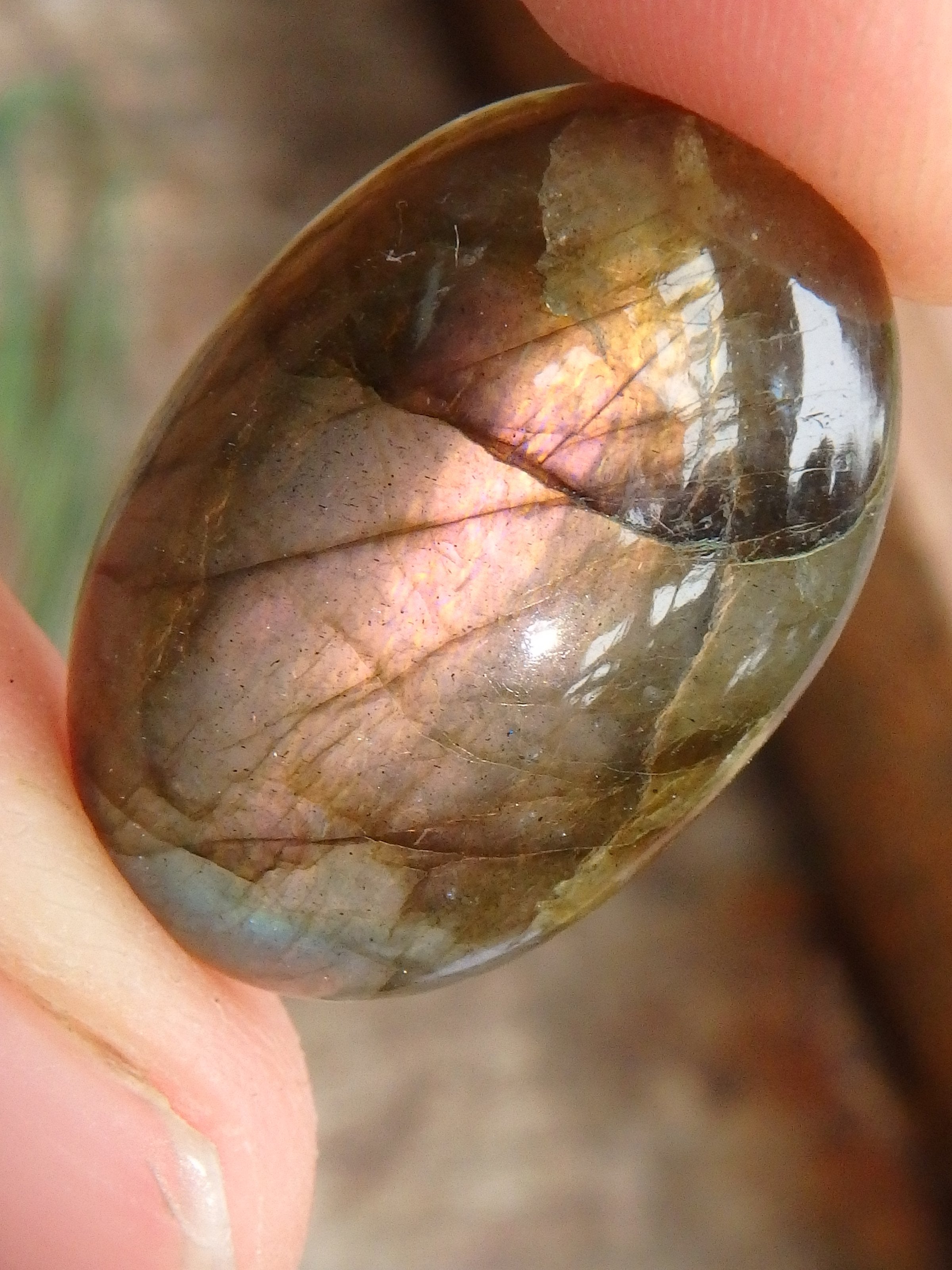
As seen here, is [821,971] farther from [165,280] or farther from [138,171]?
[138,171]

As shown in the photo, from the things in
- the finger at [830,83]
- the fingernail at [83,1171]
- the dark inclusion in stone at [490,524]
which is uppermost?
the finger at [830,83]

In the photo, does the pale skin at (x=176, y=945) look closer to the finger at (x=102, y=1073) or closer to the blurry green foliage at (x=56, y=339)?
the finger at (x=102, y=1073)

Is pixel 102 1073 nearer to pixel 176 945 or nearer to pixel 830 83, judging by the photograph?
pixel 176 945

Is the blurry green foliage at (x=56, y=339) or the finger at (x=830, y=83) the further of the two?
the blurry green foliage at (x=56, y=339)

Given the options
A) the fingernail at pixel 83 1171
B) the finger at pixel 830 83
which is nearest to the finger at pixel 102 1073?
the fingernail at pixel 83 1171

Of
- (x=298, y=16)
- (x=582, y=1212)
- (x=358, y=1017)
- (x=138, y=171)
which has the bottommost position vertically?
(x=582, y=1212)

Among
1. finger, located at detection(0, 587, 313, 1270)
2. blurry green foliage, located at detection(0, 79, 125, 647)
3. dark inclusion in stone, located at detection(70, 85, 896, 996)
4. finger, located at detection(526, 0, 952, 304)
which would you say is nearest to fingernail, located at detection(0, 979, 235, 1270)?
finger, located at detection(0, 587, 313, 1270)

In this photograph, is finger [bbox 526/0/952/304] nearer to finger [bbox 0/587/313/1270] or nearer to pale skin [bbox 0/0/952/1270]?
pale skin [bbox 0/0/952/1270]

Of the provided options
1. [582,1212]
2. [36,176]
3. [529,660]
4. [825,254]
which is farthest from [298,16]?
[582,1212]
